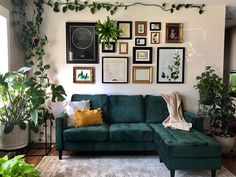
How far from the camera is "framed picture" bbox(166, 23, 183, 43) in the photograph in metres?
4.04

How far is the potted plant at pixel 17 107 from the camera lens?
2756mm

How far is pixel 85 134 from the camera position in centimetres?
325

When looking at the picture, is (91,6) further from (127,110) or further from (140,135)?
(140,135)

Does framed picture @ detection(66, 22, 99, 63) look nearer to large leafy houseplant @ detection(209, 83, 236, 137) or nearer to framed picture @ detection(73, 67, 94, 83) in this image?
framed picture @ detection(73, 67, 94, 83)

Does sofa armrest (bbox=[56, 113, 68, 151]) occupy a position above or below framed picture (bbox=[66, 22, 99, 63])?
below

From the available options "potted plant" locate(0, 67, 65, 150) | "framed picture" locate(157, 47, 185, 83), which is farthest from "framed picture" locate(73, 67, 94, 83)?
"framed picture" locate(157, 47, 185, 83)

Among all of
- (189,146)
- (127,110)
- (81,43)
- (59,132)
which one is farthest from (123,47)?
(189,146)

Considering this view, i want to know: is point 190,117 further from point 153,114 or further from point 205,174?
point 205,174

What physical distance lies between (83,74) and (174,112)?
5.75 feet

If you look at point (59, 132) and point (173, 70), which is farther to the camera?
point (173, 70)

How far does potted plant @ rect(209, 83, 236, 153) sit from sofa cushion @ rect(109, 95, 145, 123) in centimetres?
122

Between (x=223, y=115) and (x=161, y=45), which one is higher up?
(x=161, y=45)

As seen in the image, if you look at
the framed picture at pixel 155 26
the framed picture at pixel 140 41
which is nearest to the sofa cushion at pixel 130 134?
the framed picture at pixel 140 41

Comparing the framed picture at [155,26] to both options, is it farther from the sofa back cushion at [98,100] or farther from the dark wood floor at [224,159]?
the dark wood floor at [224,159]
